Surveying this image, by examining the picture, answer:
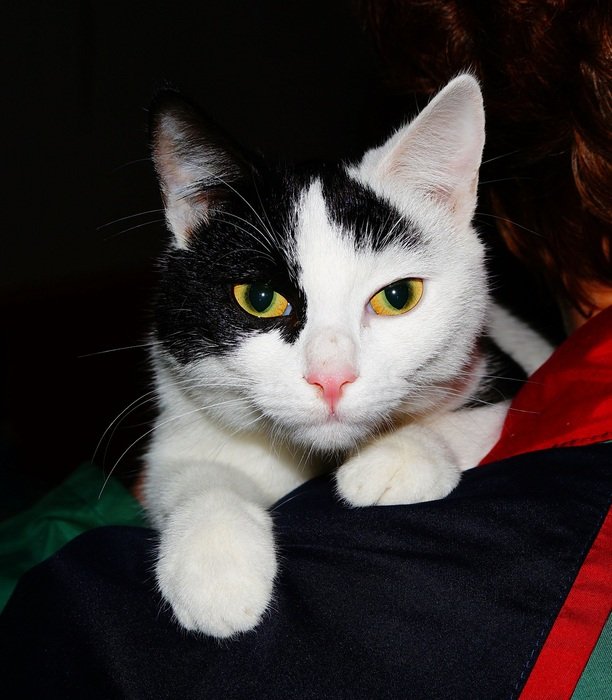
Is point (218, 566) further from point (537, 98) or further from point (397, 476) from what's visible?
point (537, 98)

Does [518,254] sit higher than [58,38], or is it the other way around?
[58,38]

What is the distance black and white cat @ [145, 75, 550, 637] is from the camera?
41.3 inches

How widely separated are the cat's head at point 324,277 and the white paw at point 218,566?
19 centimetres

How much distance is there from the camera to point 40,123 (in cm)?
403

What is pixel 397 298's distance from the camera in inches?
46.4

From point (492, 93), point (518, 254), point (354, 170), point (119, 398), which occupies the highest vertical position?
point (492, 93)

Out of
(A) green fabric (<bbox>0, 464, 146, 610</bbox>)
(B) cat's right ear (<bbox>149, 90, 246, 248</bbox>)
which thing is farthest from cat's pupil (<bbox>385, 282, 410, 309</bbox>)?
(A) green fabric (<bbox>0, 464, 146, 610</bbox>)

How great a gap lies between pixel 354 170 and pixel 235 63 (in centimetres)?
332

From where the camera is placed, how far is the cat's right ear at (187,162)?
1172mm

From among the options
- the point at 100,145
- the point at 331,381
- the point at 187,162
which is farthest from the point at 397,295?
the point at 100,145

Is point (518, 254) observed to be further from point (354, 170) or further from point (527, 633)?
point (527, 633)

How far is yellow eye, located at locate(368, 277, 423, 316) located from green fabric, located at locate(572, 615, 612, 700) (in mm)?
583

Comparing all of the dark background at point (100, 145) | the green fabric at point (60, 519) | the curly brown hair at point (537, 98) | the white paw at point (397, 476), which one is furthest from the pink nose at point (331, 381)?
the dark background at point (100, 145)

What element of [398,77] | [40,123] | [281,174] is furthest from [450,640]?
[40,123]
